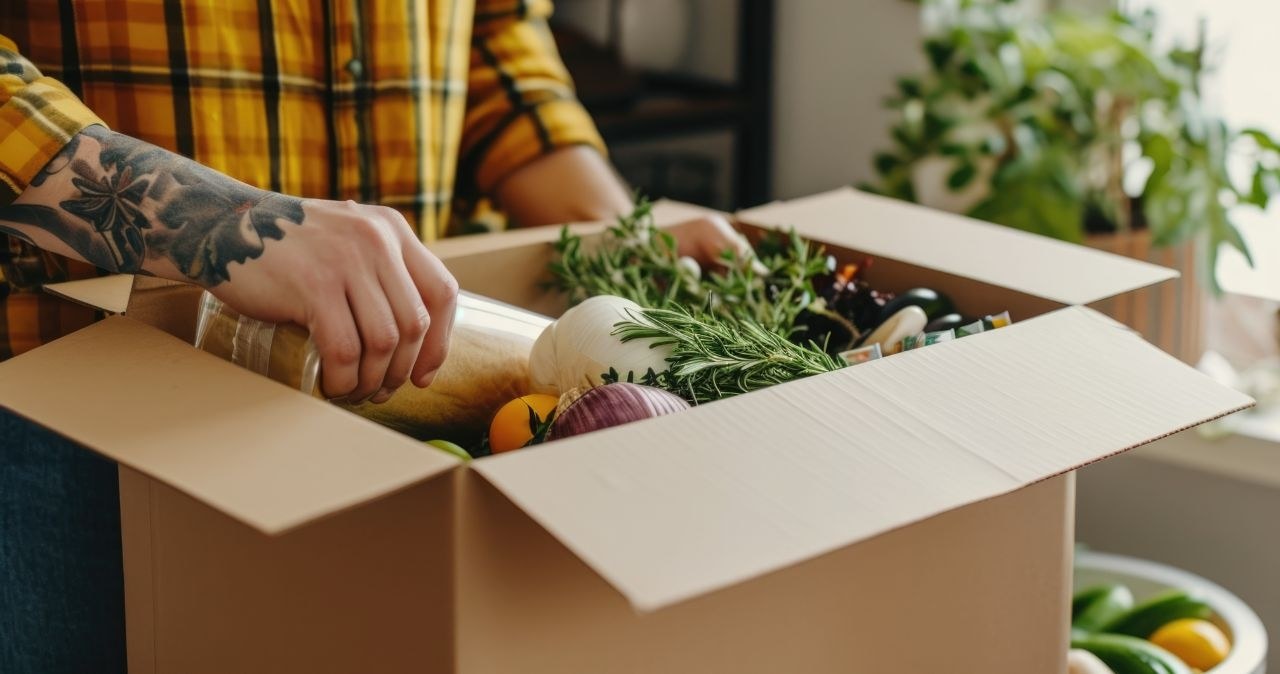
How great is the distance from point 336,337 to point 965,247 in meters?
0.51

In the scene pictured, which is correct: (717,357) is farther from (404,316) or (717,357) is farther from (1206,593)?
(1206,593)

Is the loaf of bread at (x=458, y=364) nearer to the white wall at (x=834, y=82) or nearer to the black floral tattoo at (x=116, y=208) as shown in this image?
the black floral tattoo at (x=116, y=208)

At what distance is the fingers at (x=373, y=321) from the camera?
2.14ft

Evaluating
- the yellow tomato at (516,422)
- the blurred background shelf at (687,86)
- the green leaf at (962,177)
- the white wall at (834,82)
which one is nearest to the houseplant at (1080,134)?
the green leaf at (962,177)

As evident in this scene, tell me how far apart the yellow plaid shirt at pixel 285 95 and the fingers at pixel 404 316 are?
0.23 meters

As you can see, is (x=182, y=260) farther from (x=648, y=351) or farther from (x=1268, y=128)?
(x=1268, y=128)

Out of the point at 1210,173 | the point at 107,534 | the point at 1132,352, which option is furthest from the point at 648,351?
the point at 1210,173

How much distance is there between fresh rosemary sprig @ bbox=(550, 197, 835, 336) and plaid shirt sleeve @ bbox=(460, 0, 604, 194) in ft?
0.67

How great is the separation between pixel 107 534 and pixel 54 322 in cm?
15

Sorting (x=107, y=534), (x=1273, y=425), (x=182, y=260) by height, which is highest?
(x=182, y=260)

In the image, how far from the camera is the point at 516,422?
0.73 meters

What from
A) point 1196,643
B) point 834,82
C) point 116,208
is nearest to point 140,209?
point 116,208

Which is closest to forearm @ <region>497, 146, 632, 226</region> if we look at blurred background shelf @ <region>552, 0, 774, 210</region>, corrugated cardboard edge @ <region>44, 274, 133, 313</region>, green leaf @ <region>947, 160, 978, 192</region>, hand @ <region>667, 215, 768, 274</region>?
hand @ <region>667, 215, 768, 274</region>

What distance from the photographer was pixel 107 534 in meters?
0.91
